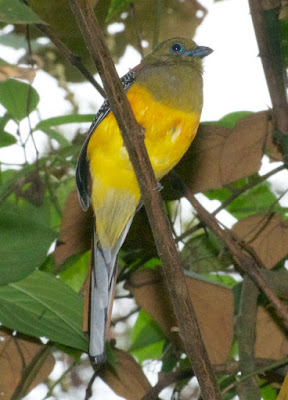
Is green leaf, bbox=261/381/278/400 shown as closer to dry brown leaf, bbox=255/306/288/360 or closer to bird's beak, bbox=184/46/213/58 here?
dry brown leaf, bbox=255/306/288/360

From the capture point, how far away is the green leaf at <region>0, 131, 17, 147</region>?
2463 mm

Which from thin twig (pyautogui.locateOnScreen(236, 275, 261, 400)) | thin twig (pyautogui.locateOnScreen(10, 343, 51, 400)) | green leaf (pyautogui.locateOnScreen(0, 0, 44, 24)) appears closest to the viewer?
green leaf (pyautogui.locateOnScreen(0, 0, 44, 24))

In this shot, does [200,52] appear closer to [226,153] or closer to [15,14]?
[226,153]

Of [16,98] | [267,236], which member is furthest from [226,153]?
[16,98]

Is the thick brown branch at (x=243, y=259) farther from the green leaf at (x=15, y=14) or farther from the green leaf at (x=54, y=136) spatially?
the green leaf at (x=15, y=14)

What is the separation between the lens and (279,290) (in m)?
2.35

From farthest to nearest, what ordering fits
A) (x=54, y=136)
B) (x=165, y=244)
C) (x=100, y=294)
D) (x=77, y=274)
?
1. (x=77, y=274)
2. (x=54, y=136)
3. (x=100, y=294)
4. (x=165, y=244)

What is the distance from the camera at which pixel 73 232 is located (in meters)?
2.45

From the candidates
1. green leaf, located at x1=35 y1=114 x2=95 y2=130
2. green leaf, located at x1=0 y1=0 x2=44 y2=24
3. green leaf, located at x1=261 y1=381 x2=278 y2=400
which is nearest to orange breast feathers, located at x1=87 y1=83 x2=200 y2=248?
green leaf, located at x1=35 y1=114 x2=95 y2=130

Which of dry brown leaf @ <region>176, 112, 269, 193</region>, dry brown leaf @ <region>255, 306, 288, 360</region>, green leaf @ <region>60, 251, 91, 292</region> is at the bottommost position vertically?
dry brown leaf @ <region>255, 306, 288, 360</region>

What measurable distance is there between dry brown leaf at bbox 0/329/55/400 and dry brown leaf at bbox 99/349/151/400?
22 centimetres

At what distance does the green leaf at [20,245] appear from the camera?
193 centimetres

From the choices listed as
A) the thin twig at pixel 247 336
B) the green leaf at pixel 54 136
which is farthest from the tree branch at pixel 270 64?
the green leaf at pixel 54 136

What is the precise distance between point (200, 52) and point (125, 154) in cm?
60
